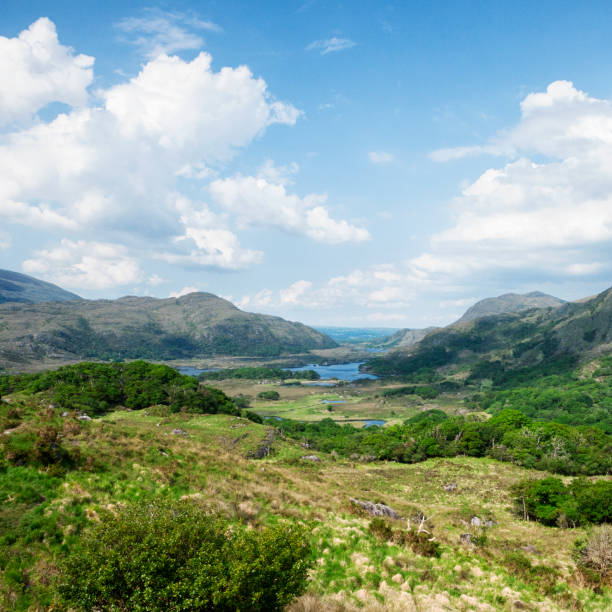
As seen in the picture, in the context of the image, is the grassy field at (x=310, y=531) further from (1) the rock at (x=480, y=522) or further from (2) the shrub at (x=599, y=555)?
(2) the shrub at (x=599, y=555)

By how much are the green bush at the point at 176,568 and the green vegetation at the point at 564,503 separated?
43.9 metres

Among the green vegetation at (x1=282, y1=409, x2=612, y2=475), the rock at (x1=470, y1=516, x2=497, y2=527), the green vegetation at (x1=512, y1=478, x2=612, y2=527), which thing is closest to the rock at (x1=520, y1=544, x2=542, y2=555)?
the rock at (x1=470, y1=516, x2=497, y2=527)

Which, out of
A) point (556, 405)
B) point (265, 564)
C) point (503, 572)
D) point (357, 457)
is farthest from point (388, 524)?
point (556, 405)

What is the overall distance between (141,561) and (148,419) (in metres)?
66.4

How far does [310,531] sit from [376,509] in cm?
1272

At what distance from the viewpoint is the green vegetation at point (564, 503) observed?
4038cm

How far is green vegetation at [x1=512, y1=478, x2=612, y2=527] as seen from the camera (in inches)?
1590

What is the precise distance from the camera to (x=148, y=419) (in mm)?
69500

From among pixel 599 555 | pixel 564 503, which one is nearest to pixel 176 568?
pixel 599 555

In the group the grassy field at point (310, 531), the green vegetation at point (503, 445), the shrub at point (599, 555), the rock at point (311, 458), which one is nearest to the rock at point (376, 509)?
the grassy field at point (310, 531)

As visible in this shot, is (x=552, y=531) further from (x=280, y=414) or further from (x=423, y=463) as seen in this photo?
(x=280, y=414)

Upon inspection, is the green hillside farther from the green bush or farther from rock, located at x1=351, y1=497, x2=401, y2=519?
rock, located at x1=351, y1=497, x2=401, y2=519

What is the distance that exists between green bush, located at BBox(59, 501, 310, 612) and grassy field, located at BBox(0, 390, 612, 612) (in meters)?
2.66

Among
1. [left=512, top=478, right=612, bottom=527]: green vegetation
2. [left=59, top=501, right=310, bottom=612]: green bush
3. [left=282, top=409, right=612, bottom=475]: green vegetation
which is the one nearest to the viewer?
[left=59, top=501, right=310, bottom=612]: green bush
